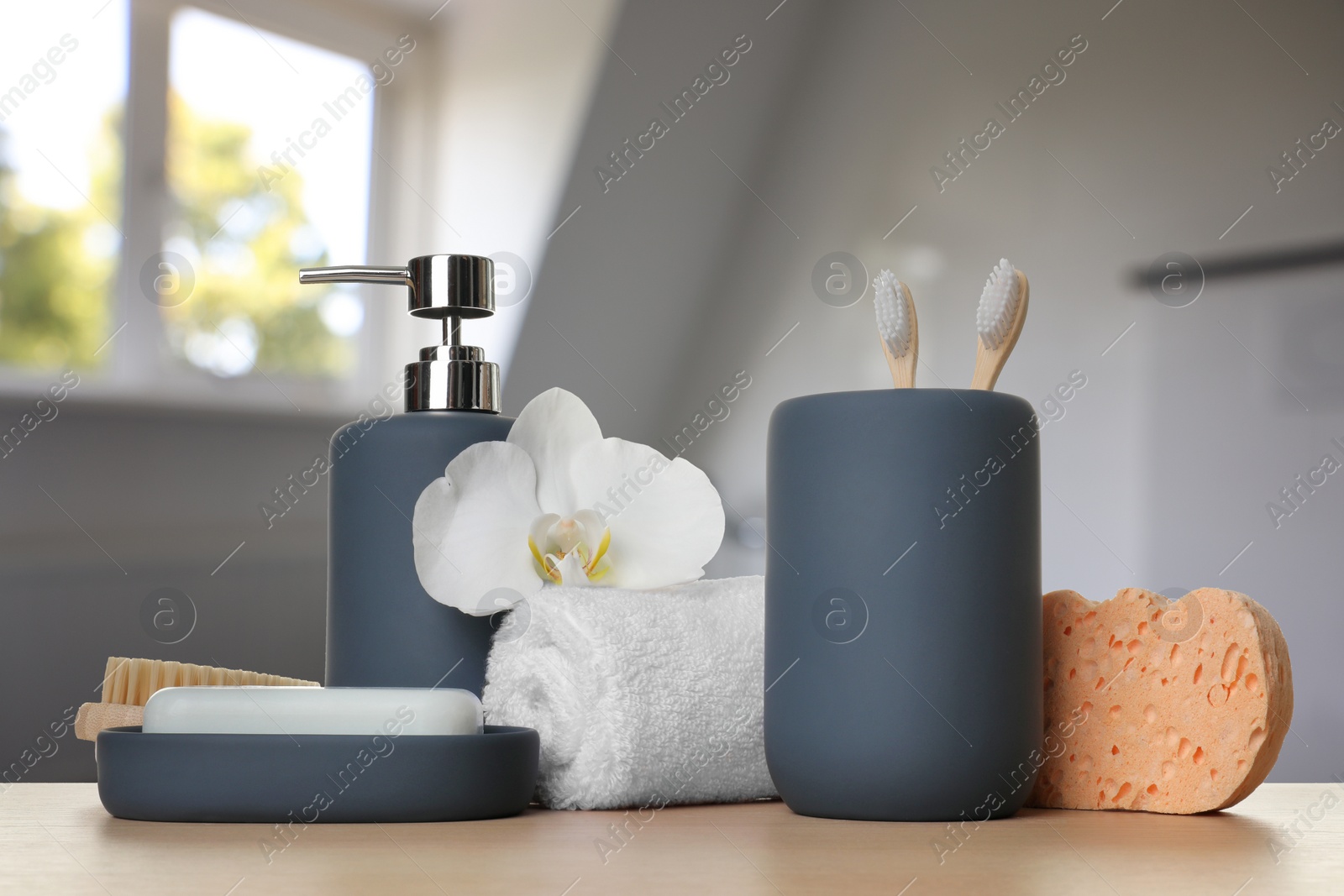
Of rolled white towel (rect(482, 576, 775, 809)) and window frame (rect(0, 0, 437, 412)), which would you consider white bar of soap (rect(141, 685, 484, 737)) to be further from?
window frame (rect(0, 0, 437, 412))

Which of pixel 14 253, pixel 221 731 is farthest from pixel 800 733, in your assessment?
pixel 14 253

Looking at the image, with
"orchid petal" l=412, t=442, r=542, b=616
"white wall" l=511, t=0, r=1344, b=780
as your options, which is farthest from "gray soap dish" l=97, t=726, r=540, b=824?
"white wall" l=511, t=0, r=1344, b=780

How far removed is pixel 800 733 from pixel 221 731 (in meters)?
0.20

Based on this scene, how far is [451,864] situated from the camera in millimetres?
315

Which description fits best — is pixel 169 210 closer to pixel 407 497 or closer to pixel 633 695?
pixel 407 497

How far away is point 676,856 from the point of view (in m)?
0.34

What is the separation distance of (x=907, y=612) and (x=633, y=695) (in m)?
0.11

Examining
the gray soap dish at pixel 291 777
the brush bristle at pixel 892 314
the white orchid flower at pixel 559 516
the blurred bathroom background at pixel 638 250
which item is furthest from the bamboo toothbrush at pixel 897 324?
the blurred bathroom background at pixel 638 250

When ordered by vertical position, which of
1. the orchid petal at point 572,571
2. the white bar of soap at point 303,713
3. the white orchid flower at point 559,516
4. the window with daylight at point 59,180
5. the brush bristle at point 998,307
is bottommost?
the white bar of soap at point 303,713

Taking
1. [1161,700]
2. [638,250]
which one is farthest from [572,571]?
[638,250]

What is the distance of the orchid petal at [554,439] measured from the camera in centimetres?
53

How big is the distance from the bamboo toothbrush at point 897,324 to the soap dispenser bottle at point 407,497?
0.19m

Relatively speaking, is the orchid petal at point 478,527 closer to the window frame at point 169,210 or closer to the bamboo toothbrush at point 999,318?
the bamboo toothbrush at point 999,318

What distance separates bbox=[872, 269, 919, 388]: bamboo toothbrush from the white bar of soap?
204 millimetres
